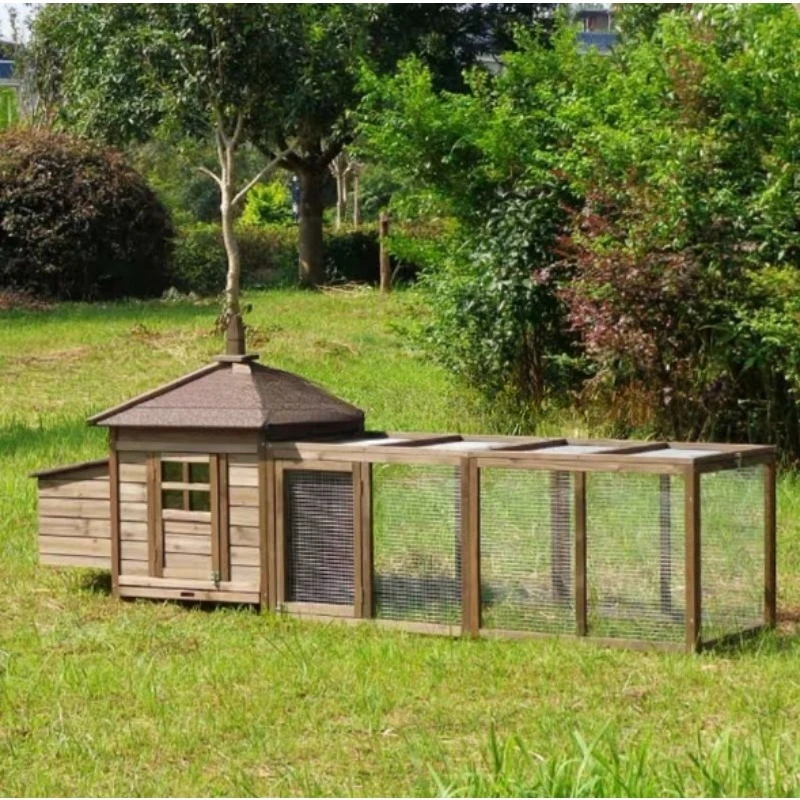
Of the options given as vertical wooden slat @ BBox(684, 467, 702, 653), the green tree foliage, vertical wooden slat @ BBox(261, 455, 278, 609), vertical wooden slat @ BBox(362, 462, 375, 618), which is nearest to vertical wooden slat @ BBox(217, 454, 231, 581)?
vertical wooden slat @ BBox(261, 455, 278, 609)

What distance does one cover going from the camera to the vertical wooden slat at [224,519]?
28.2ft

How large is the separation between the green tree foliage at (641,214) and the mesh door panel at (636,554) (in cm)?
385

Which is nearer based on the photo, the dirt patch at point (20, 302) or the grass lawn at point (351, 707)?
the grass lawn at point (351, 707)

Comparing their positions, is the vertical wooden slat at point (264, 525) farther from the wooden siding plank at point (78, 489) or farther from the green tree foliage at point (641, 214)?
the green tree foliage at point (641, 214)

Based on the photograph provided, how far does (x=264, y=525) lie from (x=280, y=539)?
11 centimetres

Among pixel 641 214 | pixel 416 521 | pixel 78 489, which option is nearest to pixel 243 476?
pixel 416 521

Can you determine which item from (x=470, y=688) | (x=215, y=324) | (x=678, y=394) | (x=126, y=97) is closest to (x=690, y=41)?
(x=678, y=394)

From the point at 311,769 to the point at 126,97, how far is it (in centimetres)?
2730

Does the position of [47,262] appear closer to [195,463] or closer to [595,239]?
[595,239]

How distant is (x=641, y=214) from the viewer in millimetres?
12133

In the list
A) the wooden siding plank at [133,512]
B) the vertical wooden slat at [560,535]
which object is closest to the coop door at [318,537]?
the wooden siding plank at [133,512]

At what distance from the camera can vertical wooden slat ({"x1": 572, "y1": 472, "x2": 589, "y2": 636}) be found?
780 centimetres

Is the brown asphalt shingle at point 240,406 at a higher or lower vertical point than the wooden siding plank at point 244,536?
higher

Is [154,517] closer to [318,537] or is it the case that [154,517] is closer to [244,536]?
[244,536]
